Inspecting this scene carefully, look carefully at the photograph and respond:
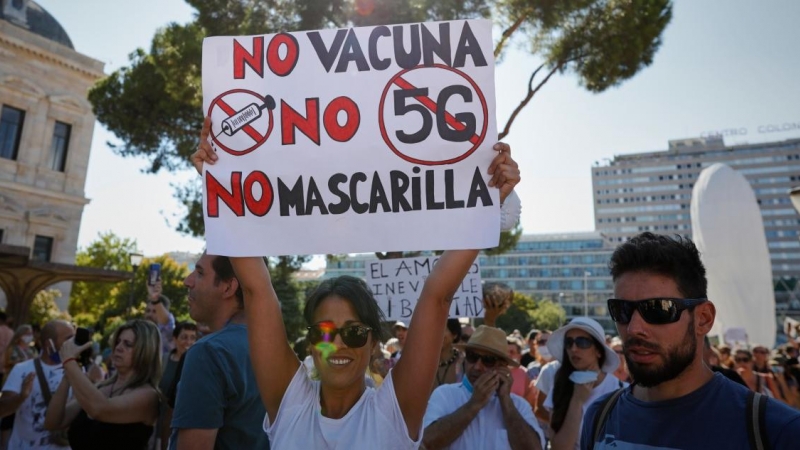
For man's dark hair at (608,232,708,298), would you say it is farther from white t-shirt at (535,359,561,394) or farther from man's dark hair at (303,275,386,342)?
white t-shirt at (535,359,561,394)

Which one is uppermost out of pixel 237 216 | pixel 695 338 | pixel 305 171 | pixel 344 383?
pixel 305 171

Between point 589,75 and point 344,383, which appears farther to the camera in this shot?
point 589,75

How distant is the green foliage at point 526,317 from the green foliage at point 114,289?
34.2 metres

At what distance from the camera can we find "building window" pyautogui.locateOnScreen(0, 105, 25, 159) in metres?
26.9

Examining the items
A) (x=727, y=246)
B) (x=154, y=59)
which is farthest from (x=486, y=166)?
(x=727, y=246)

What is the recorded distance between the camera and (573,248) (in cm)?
13425

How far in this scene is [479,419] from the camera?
3238 millimetres

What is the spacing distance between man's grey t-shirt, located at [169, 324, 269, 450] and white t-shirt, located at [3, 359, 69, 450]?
2.82m

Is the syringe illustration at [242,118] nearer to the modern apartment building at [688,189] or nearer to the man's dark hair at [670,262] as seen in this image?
the man's dark hair at [670,262]

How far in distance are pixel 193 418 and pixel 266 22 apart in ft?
35.6

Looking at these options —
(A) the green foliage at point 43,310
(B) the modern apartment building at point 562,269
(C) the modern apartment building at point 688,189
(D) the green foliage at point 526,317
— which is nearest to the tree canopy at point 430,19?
(A) the green foliage at point 43,310

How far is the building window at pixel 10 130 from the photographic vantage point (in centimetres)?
2688

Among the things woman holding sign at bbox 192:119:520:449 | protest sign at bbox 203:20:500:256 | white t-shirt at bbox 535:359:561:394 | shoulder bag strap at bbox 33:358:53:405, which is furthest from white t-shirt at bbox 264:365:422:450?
shoulder bag strap at bbox 33:358:53:405

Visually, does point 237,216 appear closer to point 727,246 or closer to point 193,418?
point 193,418
